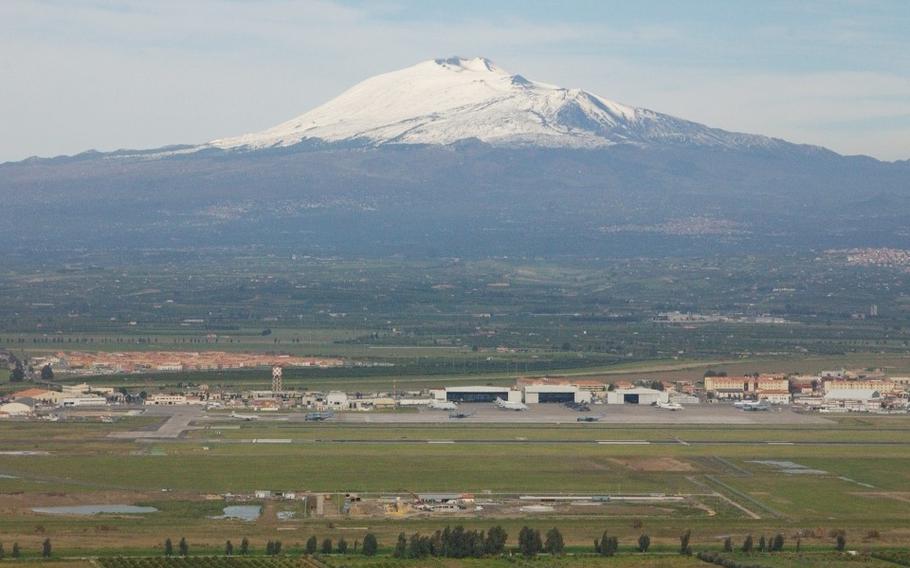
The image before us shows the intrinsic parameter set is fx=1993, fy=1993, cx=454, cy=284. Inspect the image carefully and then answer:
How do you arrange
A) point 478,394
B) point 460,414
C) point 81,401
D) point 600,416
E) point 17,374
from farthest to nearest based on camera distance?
point 17,374 → point 478,394 → point 81,401 → point 600,416 → point 460,414

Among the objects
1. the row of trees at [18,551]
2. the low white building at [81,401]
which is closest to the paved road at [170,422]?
the low white building at [81,401]

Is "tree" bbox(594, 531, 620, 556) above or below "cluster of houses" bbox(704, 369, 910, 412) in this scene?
below

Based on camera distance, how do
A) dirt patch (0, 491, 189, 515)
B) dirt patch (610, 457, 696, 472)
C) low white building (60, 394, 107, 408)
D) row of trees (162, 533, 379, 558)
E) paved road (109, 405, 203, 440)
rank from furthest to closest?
low white building (60, 394, 107, 408), paved road (109, 405, 203, 440), dirt patch (610, 457, 696, 472), dirt patch (0, 491, 189, 515), row of trees (162, 533, 379, 558)

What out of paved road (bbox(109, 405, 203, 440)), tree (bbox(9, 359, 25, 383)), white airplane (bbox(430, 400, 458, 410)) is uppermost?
tree (bbox(9, 359, 25, 383))

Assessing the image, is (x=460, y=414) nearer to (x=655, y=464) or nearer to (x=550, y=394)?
(x=550, y=394)

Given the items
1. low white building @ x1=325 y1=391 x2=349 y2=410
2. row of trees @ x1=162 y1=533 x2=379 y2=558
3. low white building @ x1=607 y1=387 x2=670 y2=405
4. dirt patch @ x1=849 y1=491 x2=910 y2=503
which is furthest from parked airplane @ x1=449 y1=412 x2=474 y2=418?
row of trees @ x1=162 y1=533 x2=379 y2=558

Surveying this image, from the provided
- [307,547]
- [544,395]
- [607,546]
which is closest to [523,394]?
[544,395]

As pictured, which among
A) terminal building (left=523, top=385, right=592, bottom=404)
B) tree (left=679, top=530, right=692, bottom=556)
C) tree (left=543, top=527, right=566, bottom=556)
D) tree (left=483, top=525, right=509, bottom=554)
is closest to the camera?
tree (left=483, top=525, right=509, bottom=554)

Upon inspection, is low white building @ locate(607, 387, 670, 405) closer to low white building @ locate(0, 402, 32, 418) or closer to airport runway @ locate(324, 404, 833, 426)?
airport runway @ locate(324, 404, 833, 426)
